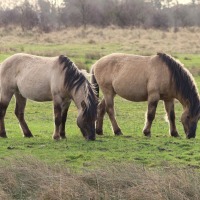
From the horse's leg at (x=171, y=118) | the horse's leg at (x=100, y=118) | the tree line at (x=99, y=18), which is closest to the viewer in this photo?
the horse's leg at (x=171, y=118)

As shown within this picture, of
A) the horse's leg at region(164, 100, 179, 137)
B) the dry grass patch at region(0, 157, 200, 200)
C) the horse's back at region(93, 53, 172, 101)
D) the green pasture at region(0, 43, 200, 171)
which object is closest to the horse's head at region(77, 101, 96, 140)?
the green pasture at region(0, 43, 200, 171)

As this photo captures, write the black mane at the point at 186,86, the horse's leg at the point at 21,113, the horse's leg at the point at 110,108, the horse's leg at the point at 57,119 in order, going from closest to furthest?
the horse's leg at the point at 57,119 → the black mane at the point at 186,86 → the horse's leg at the point at 21,113 → the horse's leg at the point at 110,108

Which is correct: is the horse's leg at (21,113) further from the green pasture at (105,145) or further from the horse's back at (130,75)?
the horse's back at (130,75)

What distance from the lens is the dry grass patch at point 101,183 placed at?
739cm

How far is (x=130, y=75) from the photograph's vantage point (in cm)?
1379

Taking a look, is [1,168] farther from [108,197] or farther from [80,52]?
[80,52]

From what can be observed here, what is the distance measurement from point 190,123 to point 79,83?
2896 millimetres

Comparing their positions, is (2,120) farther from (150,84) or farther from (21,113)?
(150,84)

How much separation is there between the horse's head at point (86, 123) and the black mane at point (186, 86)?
2341 millimetres

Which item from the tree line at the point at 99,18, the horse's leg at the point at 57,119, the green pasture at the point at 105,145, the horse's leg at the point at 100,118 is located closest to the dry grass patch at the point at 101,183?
the green pasture at the point at 105,145

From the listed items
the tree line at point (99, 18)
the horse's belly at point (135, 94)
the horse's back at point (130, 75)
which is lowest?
the tree line at point (99, 18)

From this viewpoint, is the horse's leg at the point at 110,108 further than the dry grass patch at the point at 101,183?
Yes

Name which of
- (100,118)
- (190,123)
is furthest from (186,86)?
(100,118)

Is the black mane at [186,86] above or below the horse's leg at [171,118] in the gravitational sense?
above
